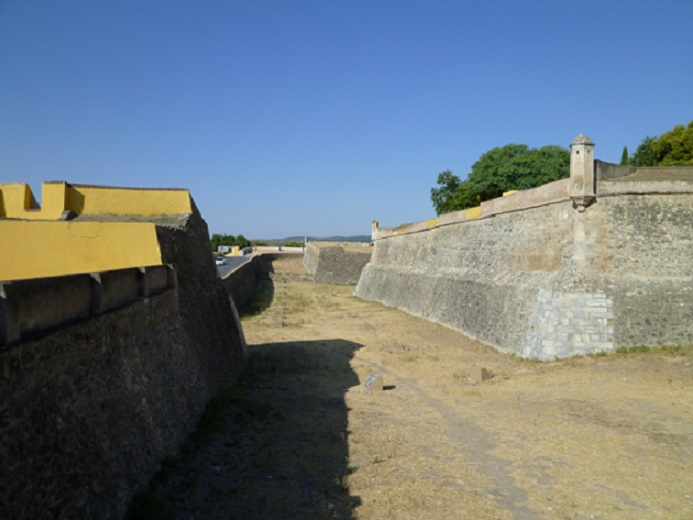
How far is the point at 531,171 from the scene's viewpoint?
123 ft

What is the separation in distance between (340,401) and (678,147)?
24.1m

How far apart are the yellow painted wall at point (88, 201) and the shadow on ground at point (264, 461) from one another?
4263 mm

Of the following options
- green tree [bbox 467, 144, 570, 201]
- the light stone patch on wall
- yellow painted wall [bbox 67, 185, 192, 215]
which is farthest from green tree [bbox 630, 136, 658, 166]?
yellow painted wall [bbox 67, 185, 192, 215]

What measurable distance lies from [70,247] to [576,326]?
34.7 ft

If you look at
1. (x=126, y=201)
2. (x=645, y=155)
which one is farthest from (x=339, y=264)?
(x=126, y=201)

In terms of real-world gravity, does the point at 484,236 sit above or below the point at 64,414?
above

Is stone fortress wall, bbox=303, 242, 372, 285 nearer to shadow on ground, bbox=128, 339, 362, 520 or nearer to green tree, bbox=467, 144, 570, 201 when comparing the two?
green tree, bbox=467, 144, 570, 201

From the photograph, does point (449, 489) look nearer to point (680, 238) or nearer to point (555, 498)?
point (555, 498)

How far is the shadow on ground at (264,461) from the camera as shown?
17.4ft

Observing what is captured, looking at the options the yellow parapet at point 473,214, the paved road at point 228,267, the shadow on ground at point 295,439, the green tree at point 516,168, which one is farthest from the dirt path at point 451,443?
the green tree at point 516,168

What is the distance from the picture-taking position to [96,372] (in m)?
4.70

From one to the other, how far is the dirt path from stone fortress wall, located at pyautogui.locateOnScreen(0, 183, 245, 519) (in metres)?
0.78

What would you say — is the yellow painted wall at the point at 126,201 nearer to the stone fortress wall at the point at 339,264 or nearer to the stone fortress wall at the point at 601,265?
the stone fortress wall at the point at 601,265

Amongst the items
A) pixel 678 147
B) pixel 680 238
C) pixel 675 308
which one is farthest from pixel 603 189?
pixel 678 147
